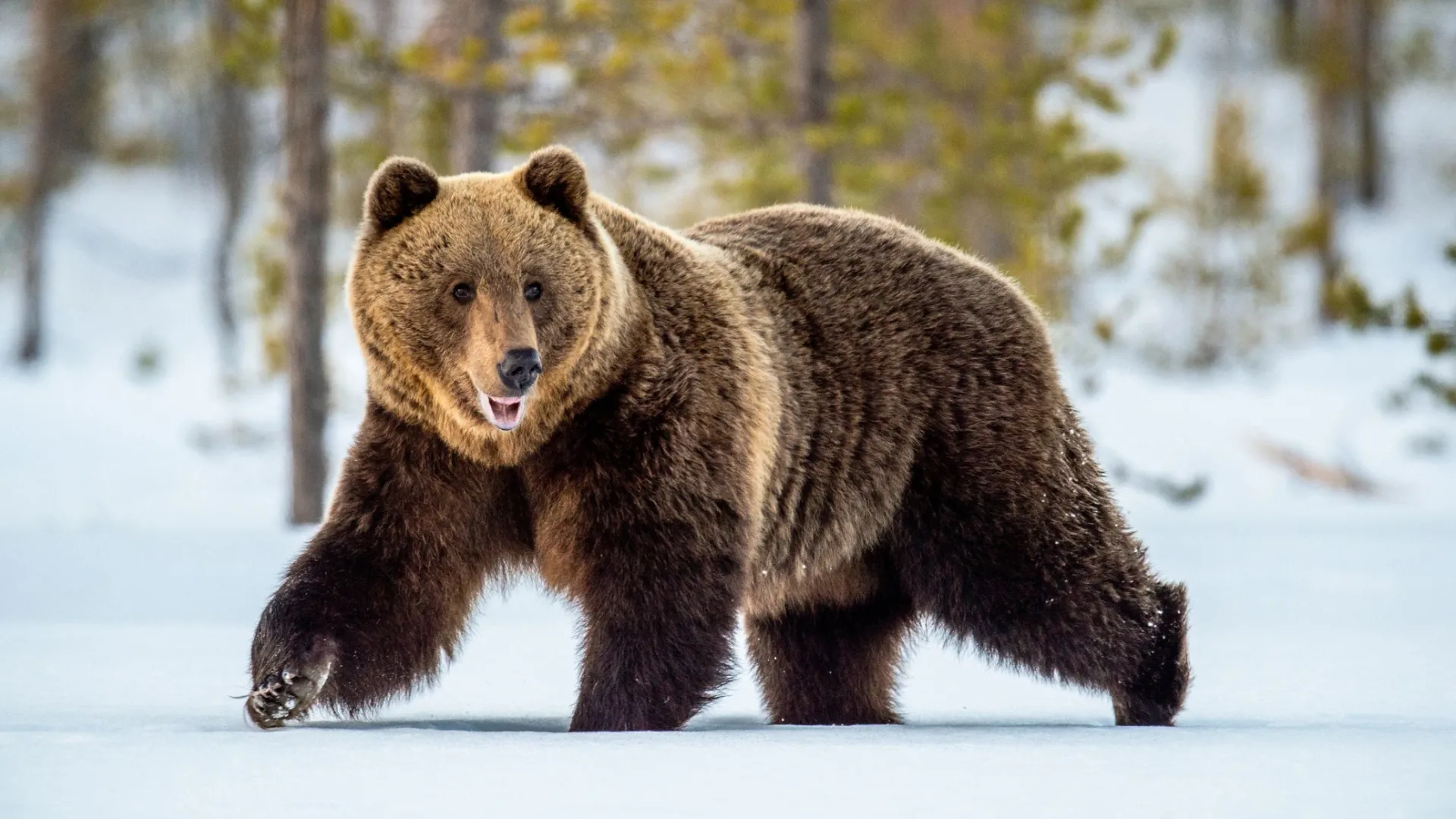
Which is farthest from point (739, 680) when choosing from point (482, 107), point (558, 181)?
point (482, 107)

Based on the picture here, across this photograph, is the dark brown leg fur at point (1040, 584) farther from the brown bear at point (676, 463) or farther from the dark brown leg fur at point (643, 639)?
the dark brown leg fur at point (643, 639)

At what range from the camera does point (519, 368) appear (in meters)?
4.44

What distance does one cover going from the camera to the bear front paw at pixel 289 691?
4.58 metres

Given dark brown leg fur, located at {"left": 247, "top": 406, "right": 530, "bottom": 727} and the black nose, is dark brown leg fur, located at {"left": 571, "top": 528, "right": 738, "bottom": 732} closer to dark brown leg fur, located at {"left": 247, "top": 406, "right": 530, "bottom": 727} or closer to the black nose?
dark brown leg fur, located at {"left": 247, "top": 406, "right": 530, "bottom": 727}

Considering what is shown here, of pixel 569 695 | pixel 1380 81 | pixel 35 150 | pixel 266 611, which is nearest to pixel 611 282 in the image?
pixel 266 611

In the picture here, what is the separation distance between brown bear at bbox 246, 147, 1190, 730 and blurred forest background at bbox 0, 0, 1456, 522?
1871mm

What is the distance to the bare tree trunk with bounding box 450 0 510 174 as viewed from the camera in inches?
466

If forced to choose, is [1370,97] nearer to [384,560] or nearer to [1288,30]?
[1288,30]

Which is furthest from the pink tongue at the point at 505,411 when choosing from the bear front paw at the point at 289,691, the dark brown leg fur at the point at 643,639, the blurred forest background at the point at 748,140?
the blurred forest background at the point at 748,140

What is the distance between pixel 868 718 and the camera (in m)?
5.87

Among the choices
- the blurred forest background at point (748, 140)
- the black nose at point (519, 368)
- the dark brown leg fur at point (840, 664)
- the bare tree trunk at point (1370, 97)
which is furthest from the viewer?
the bare tree trunk at point (1370, 97)

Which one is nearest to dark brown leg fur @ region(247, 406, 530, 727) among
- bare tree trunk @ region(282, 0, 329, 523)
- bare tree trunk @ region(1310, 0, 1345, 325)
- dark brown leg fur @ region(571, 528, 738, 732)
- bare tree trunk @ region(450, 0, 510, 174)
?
dark brown leg fur @ region(571, 528, 738, 732)

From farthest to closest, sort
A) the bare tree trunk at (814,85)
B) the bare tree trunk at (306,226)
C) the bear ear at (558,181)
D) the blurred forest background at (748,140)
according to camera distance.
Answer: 1. the bare tree trunk at (814,85)
2. the blurred forest background at (748,140)
3. the bare tree trunk at (306,226)
4. the bear ear at (558,181)

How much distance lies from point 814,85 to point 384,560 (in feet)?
29.7
